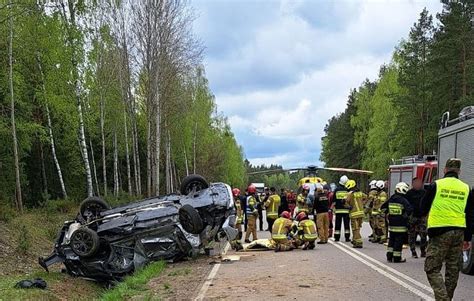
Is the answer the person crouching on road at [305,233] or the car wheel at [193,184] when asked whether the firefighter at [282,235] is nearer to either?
the person crouching on road at [305,233]


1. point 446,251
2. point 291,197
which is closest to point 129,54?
point 291,197

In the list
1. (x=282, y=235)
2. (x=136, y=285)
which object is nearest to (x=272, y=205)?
(x=282, y=235)

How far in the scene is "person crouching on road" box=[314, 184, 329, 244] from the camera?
1473 centimetres

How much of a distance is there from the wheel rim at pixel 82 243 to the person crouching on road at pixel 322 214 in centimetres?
673

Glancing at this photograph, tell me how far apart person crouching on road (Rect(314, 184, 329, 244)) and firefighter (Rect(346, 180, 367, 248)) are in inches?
34.8

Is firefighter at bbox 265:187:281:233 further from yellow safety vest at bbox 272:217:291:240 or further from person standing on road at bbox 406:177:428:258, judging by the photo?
person standing on road at bbox 406:177:428:258

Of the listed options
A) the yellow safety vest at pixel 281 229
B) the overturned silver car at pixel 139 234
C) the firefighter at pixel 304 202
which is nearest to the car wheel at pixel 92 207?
the overturned silver car at pixel 139 234

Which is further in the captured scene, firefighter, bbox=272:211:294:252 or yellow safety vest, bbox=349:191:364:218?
yellow safety vest, bbox=349:191:364:218

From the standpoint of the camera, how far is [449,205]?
6.08 m

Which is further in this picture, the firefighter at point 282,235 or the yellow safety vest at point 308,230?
the yellow safety vest at point 308,230

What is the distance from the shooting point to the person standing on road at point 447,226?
6.00 meters

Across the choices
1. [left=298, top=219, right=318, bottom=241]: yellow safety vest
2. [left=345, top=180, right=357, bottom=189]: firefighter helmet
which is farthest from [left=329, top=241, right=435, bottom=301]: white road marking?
[left=345, top=180, right=357, bottom=189]: firefighter helmet

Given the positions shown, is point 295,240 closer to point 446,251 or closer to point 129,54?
point 446,251

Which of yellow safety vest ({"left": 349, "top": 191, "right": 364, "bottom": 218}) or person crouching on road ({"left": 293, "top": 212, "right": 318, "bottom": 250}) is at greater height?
yellow safety vest ({"left": 349, "top": 191, "right": 364, "bottom": 218})
